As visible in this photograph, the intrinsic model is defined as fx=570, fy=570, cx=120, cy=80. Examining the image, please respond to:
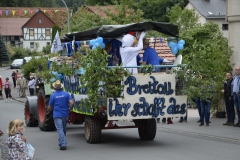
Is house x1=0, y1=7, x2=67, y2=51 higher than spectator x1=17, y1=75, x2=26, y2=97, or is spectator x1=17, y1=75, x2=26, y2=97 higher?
house x1=0, y1=7, x2=67, y2=51


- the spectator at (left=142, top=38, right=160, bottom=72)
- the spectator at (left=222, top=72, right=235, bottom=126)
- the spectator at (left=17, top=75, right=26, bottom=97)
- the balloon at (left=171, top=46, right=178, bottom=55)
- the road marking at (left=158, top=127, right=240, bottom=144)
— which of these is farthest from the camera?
the spectator at (left=17, top=75, right=26, bottom=97)

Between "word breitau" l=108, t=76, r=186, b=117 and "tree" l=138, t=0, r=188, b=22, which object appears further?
"tree" l=138, t=0, r=188, b=22

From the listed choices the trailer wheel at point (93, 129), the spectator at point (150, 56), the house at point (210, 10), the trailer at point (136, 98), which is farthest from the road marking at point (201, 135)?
the house at point (210, 10)

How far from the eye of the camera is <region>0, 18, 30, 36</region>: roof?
382 feet

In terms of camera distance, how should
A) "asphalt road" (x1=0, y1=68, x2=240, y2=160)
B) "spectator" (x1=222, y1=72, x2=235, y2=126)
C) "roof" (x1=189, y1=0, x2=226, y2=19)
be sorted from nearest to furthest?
"asphalt road" (x1=0, y1=68, x2=240, y2=160), "spectator" (x1=222, y1=72, x2=235, y2=126), "roof" (x1=189, y1=0, x2=226, y2=19)

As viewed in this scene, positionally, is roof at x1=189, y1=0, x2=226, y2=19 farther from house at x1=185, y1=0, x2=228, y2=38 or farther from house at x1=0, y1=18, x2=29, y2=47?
house at x1=0, y1=18, x2=29, y2=47

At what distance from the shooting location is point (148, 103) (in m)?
13.2

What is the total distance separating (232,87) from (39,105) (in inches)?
238

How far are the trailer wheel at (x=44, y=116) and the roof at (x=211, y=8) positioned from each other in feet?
169

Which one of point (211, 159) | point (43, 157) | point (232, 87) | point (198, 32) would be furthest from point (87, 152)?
point (198, 32)

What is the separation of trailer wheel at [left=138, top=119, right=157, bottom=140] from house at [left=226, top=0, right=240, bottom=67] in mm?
7005

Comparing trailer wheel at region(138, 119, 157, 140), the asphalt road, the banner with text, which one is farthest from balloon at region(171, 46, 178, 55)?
the asphalt road

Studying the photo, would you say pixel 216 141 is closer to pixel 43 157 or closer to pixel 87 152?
pixel 87 152

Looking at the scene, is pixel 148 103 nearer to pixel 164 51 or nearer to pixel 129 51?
pixel 129 51
